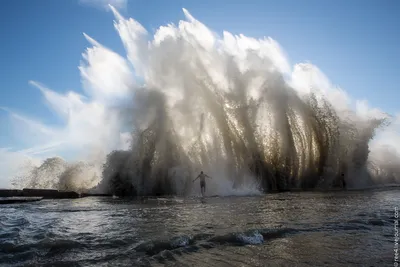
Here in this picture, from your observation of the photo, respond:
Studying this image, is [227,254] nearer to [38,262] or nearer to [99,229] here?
[38,262]

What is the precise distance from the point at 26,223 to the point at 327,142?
25.5 m

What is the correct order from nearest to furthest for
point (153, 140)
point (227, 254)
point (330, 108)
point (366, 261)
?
point (366, 261) → point (227, 254) → point (153, 140) → point (330, 108)

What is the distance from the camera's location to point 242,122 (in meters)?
27.4

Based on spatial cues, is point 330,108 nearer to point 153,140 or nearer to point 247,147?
point 247,147

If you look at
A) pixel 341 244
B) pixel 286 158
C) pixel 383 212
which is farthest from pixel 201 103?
pixel 341 244

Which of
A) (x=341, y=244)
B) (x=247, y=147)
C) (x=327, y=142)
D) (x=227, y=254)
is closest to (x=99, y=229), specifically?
(x=227, y=254)

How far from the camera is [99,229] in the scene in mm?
8258

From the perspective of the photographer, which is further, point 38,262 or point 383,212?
point 383,212

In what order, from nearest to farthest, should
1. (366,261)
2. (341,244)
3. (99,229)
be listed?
(366,261) → (341,244) → (99,229)

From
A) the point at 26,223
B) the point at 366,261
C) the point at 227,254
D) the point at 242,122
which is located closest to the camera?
the point at 366,261

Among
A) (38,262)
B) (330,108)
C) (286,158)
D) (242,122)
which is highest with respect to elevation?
(330,108)

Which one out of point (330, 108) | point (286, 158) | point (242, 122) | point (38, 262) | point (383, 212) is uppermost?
point (330, 108)

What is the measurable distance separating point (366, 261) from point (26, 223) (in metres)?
9.27

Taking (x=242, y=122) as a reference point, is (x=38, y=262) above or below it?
below
